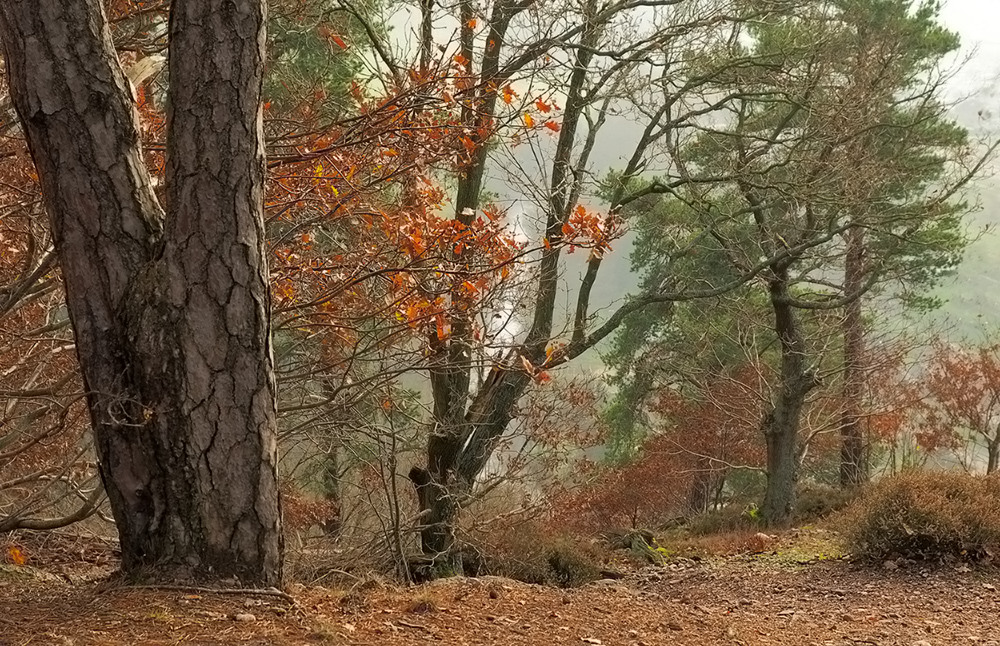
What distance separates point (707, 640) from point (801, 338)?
32.4ft

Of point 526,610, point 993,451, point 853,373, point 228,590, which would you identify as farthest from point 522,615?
point 993,451

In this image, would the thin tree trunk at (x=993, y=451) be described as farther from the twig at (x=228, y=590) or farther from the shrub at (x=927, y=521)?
the twig at (x=228, y=590)

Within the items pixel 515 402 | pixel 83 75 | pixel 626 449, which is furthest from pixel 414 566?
pixel 626 449

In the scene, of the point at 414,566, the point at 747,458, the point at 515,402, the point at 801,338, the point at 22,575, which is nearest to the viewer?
the point at 22,575

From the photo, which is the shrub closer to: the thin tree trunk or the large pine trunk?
the large pine trunk

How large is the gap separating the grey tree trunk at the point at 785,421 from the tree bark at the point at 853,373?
1069 millimetres

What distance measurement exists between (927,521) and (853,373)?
27.4 feet

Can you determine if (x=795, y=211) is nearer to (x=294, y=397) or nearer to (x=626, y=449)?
(x=294, y=397)

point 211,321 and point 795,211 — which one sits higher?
point 795,211

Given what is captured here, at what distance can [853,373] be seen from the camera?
15273 millimetres

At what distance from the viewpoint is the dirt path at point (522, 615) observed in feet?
9.04

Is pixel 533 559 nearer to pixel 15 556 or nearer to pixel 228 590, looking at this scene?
pixel 15 556

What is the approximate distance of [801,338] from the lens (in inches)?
508

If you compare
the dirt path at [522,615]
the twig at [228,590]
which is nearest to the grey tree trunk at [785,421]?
the dirt path at [522,615]
